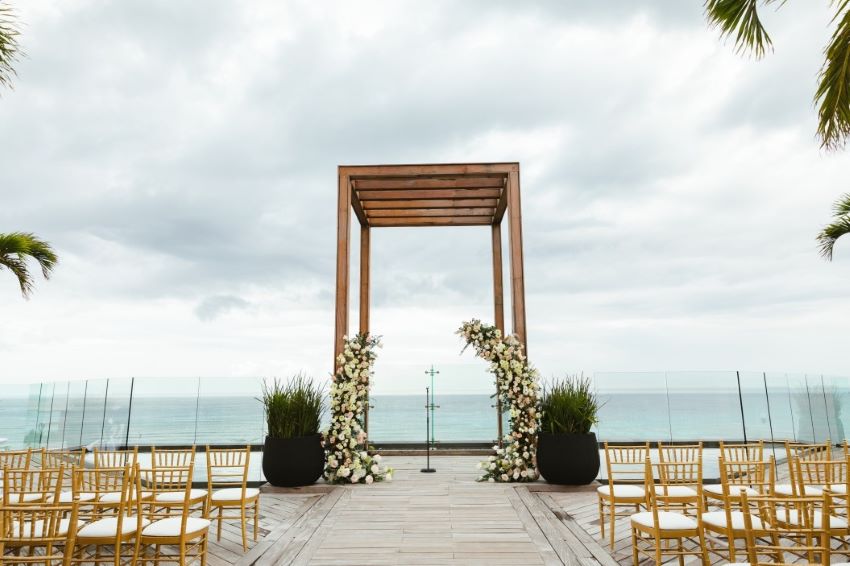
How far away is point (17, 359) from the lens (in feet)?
29.8

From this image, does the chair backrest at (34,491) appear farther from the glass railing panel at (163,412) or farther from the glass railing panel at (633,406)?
the glass railing panel at (633,406)

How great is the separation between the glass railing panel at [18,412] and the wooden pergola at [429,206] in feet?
16.4

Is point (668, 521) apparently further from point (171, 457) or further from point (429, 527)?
point (171, 457)

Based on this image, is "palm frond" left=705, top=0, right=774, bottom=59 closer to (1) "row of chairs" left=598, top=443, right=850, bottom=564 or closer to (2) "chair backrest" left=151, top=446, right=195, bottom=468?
(1) "row of chairs" left=598, top=443, right=850, bottom=564

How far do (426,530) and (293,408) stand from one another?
247cm

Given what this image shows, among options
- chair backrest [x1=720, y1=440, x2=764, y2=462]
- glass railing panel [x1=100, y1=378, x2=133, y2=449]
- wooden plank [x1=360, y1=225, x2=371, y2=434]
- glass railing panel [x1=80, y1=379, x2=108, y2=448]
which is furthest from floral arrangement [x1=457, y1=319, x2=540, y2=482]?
glass railing panel [x1=80, y1=379, x2=108, y2=448]

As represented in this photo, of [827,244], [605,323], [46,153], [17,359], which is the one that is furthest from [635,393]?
[17,359]

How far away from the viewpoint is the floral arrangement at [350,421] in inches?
232

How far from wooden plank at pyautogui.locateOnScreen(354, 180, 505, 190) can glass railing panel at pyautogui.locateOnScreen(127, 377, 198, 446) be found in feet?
12.0

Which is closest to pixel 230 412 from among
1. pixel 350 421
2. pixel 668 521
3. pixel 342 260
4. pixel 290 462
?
pixel 290 462

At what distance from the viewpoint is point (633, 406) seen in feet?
21.9

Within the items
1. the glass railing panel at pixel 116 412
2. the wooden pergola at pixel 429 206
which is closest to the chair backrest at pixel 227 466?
the glass railing panel at pixel 116 412

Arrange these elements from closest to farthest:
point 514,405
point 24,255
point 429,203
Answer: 1. point 514,405
2. point 24,255
3. point 429,203

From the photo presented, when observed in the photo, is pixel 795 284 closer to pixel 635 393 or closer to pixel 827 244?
pixel 827 244
